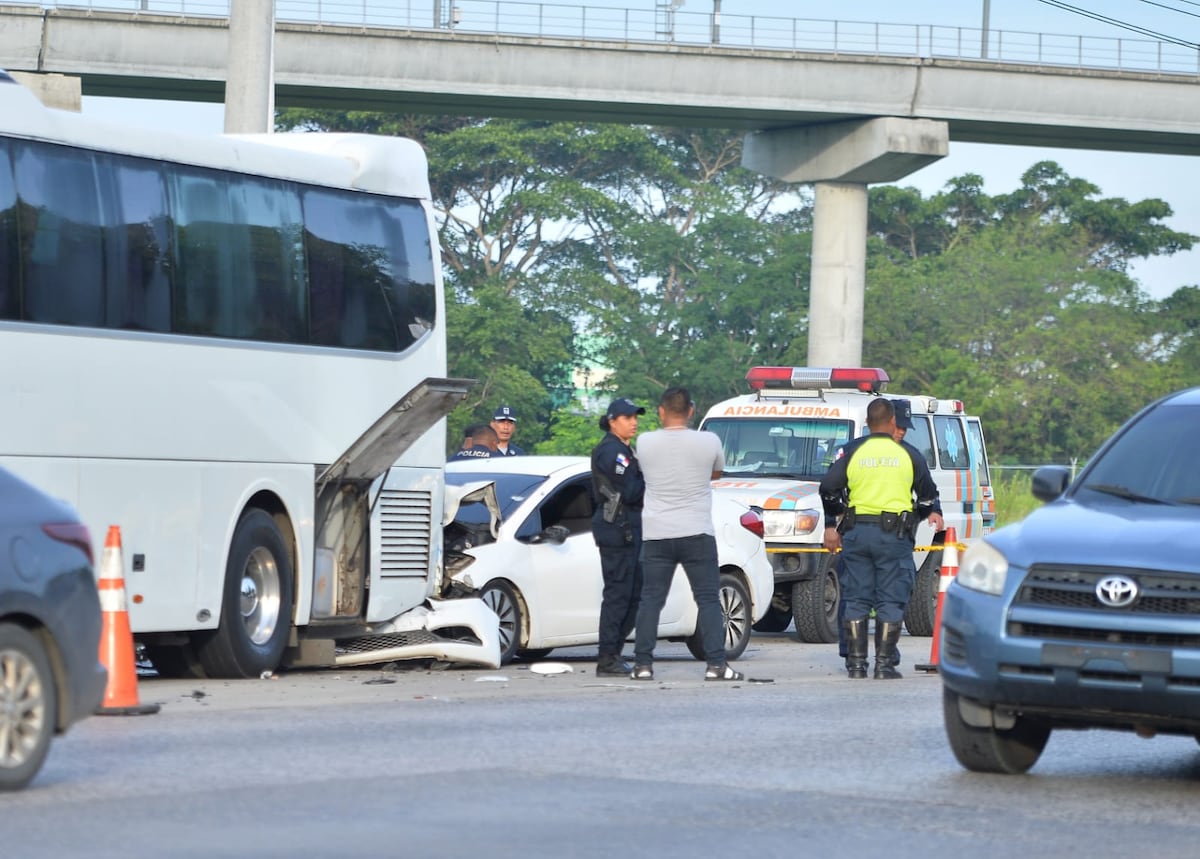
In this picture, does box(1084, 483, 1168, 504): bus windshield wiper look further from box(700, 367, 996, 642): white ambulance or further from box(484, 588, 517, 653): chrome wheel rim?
box(700, 367, 996, 642): white ambulance

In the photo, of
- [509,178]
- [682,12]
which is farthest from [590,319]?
[682,12]

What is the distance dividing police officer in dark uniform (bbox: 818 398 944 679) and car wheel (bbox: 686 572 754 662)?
2345 millimetres

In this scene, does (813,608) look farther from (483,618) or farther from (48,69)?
(48,69)

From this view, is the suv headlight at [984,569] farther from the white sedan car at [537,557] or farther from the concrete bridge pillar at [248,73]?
the concrete bridge pillar at [248,73]

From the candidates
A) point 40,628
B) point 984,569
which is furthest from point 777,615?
point 40,628

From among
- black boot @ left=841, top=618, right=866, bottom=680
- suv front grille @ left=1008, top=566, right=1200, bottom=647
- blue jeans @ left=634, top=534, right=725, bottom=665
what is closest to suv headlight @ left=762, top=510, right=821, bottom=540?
black boot @ left=841, top=618, right=866, bottom=680

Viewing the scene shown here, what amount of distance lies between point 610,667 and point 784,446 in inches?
282

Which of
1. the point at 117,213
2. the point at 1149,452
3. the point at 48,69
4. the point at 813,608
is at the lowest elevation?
the point at 813,608

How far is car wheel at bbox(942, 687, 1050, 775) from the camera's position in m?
9.63

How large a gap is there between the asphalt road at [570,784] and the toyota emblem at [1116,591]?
2.57 ft

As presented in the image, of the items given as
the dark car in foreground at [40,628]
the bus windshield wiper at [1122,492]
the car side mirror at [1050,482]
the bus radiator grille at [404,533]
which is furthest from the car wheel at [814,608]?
the dark car in foreground at [40,628]

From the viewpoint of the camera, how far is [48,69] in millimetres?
39656

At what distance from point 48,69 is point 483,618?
26.7 meters

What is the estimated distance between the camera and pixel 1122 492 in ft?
33.0
